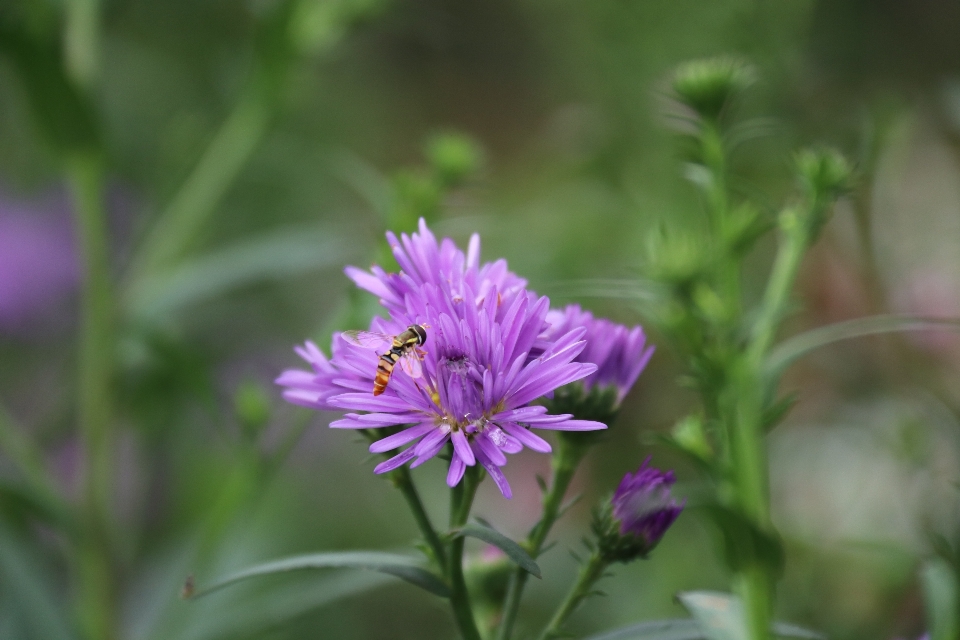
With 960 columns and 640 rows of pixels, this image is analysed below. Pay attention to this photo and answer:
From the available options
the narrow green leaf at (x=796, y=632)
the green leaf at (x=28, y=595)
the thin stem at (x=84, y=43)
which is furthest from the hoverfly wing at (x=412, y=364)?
the thin stem at (x=84, y=43)

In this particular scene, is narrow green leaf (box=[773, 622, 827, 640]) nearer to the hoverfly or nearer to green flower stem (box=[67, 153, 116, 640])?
the hoverfly

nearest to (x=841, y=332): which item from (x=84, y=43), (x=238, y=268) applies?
(x=238, y=268)

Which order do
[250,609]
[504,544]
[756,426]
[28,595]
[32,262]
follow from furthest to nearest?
[32,262] < [250,609] < [28,595] < [756,426] < [504,544]

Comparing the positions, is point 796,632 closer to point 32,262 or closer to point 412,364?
point 412,364

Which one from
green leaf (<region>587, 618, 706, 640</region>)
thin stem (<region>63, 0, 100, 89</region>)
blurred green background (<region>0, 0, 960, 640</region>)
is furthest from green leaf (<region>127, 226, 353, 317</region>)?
green leaf (<region>587, 618, 706, 640</region>)

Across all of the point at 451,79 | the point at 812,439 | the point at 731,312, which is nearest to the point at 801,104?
the point at 812,439

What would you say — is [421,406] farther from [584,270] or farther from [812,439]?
[812,439]
